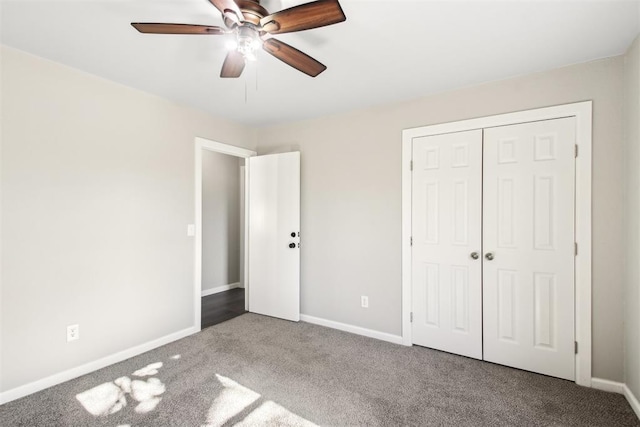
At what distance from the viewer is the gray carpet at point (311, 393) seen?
1.93 metres

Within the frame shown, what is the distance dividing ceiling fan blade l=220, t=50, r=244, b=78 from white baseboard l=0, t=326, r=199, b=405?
248cm

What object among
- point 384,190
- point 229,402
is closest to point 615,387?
point 384,190

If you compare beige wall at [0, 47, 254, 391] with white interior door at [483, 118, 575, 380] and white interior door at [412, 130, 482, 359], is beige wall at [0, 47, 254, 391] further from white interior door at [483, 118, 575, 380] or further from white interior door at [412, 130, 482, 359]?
white interior door at [483, 118, 575, 380]

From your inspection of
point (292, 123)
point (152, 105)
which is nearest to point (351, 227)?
point (292, 123)

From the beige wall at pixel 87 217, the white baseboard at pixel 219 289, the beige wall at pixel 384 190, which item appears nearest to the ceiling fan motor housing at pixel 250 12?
the beige wall at pixel 87 217

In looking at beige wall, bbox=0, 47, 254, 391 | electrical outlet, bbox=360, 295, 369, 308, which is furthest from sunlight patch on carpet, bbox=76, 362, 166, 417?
electrical outlet, bbox=360, 295, 369, 308

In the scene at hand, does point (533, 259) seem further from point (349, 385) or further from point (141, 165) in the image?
point (141, 165)

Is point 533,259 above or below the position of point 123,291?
above

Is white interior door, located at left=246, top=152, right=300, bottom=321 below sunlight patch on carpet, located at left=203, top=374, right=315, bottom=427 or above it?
above

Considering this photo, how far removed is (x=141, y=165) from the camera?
286 centimetres

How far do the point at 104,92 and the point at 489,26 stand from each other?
9.59ft

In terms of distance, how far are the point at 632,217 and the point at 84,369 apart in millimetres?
4126

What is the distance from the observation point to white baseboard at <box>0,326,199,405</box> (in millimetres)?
2113

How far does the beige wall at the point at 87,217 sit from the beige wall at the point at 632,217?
3.63 m
